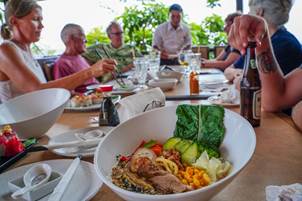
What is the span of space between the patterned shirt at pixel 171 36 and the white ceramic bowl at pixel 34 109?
12.9 feet

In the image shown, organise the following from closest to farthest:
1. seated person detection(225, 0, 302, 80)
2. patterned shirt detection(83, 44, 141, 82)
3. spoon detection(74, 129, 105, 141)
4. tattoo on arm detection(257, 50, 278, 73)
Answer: spoon detection(74, 129, 105, 141), tattoo on arm detection(257, 50, 278, 73), seated person detection(225, 0, 302, 80), patterned shirt detection(83, 44, 141, 82)

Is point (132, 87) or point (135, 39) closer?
point (132, 87)

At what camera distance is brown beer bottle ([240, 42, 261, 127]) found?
889mm

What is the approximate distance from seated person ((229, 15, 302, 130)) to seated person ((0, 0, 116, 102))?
817 millimetres

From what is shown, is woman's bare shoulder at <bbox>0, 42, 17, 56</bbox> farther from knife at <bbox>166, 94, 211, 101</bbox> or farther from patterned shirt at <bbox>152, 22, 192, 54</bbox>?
patterned shirt at <bbox>152, 22, 192, 54</bbox>

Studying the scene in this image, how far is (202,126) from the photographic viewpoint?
666mm

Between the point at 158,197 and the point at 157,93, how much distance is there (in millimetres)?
594

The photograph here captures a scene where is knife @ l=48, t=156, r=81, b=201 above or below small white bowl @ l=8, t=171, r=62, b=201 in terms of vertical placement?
above

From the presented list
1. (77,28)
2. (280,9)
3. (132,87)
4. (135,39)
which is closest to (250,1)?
(280,9)

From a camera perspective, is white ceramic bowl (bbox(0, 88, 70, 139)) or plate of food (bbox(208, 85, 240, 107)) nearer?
white ceramic bowl (bbox(0, 88, 70, 139))

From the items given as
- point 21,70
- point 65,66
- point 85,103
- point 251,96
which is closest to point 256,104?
point 251,96

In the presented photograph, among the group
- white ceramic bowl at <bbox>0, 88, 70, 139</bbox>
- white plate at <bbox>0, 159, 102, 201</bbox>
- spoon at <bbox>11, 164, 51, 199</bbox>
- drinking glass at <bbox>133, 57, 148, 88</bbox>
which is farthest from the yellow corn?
drinking glass at <bbox>133, 57, 148, 88</bbox>

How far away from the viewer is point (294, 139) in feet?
2.61

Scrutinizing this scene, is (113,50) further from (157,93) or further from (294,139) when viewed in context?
(294,139)
